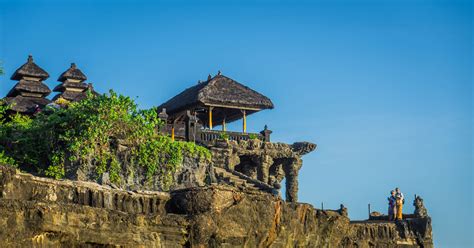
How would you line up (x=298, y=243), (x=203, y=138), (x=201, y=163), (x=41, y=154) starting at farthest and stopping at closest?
(x=203, y=138), (x=201, y=163), (x=41, y=154), (x=298, y=243)

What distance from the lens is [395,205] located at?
2959cm

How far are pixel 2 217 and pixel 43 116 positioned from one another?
58.6 ft

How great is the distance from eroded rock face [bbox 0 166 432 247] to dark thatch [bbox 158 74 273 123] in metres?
17.7

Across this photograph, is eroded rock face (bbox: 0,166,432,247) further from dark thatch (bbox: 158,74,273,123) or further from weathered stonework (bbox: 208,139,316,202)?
dark thatch (bbox: 158,74,273,123)

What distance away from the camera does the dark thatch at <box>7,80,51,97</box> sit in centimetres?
3781

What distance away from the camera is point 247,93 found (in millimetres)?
37875

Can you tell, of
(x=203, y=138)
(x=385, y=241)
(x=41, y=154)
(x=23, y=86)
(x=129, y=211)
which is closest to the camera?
(x=129, y=211)

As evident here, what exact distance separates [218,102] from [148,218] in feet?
73.3

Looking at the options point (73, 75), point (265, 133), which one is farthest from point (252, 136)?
point (73, 75)

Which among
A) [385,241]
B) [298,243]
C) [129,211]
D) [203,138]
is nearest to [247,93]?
[203,138]

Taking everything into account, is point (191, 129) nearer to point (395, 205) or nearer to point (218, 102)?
point (218, 102)

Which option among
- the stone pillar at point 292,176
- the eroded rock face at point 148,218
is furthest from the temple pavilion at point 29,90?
the eroded rock face at point 148,218

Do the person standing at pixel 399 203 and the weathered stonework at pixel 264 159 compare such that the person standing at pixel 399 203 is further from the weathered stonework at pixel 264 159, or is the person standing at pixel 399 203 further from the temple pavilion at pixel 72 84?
the temple pavilion at pixel 72 84

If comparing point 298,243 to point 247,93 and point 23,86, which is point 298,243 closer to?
point 247,93
